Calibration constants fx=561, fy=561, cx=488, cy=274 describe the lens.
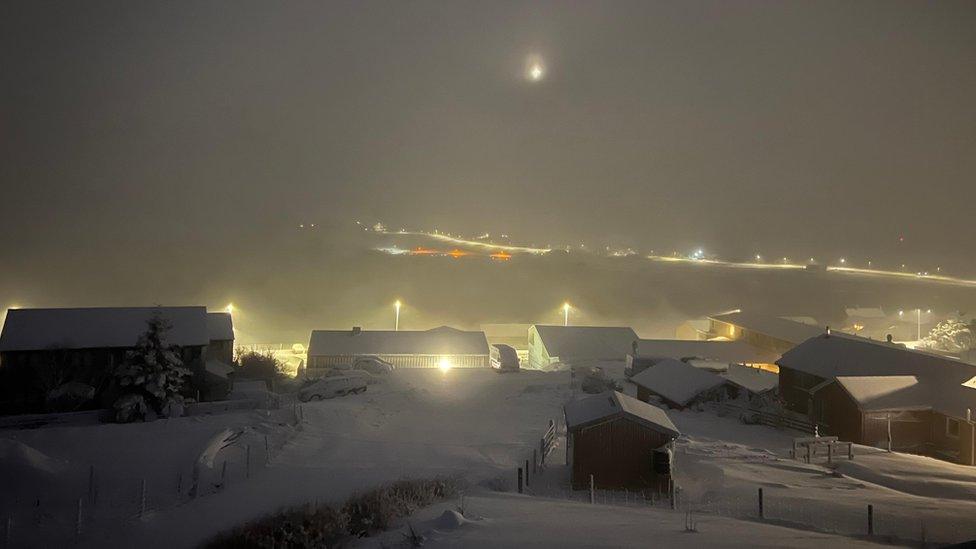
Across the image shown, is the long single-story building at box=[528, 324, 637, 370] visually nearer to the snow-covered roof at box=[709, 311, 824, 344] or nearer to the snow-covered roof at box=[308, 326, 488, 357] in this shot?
the snow-covered roof at box=[308, 326, 488, 357]

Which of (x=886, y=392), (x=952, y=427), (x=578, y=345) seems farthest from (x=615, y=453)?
(x=578, y=345)

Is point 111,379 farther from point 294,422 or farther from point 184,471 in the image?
point 184,471

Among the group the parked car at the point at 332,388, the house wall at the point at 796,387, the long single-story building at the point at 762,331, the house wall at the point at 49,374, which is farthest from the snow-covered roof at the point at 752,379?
the house wall at the point at 49,374

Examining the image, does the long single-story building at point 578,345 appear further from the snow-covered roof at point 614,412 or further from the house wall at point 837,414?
the snow-covered roof at point 614,412

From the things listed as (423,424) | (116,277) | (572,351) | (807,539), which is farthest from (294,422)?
(116,277)

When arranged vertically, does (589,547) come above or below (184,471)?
above
